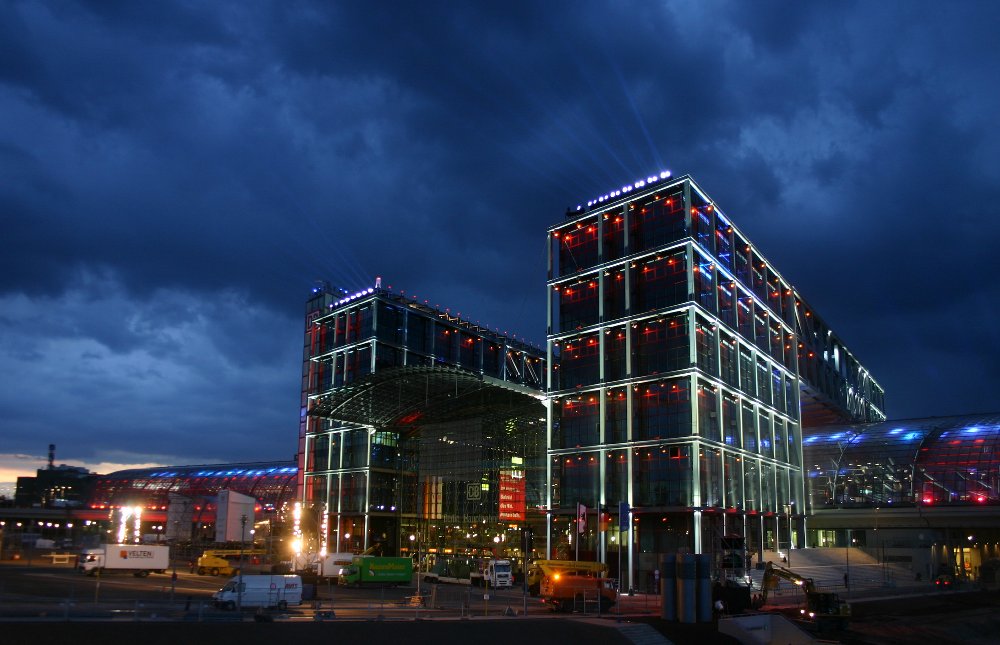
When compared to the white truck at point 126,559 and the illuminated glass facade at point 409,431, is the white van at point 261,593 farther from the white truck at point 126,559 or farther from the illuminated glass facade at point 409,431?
the illuminated glass facade at point 409,431

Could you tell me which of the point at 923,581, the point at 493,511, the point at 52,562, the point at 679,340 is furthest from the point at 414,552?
the point at 923,581

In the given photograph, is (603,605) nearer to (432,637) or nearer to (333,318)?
(432,637)

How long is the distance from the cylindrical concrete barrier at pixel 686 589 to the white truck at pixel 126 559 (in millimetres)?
47805

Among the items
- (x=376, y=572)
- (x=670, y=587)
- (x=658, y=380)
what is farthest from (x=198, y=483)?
(x=670, y=587)

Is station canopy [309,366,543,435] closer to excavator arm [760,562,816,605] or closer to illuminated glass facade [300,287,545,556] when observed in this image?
illuminated glass facade [300,287,545,556]

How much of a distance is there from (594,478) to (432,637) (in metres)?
48.8

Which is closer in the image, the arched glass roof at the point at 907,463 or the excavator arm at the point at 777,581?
the excavator arm at the point at 777,581

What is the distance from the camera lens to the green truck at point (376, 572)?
65.5 meters

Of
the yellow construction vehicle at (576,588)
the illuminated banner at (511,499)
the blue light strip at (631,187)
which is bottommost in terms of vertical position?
the yellow construction vehicle at (576,588)

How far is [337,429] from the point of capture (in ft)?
373

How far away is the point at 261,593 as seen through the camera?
42.2 m

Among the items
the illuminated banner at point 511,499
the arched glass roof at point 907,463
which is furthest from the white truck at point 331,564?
the arched glass roof at point 907,463

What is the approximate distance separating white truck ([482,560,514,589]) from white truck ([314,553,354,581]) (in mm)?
12414

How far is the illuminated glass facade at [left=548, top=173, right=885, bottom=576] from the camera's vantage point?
74562mm
